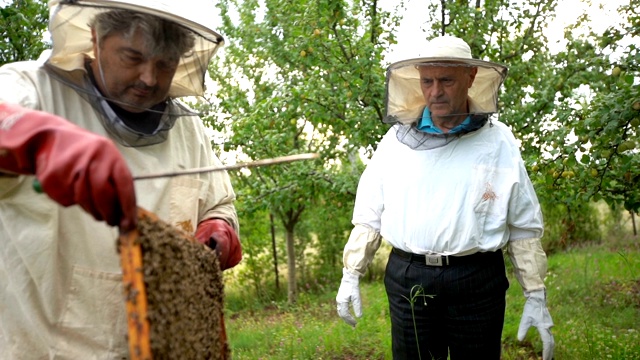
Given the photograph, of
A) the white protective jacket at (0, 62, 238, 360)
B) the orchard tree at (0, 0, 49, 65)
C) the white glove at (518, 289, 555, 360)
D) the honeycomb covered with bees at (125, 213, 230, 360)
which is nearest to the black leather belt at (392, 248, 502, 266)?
the white glove at (518, 289, 555, 360)

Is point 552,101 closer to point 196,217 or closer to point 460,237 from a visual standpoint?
point 460,237

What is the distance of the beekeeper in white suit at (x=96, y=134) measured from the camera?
5.80 ft

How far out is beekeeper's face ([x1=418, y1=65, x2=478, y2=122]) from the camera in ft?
10.2

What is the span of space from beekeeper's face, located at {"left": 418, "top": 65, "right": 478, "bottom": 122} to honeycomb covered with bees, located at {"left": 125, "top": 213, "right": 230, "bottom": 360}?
1.59m

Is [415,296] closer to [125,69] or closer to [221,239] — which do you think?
[221,239]

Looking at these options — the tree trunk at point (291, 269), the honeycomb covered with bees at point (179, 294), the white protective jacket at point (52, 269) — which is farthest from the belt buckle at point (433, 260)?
the tree trunk at point (291, 269)

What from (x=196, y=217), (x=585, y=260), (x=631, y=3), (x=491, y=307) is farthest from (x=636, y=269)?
(x=196, y=217)

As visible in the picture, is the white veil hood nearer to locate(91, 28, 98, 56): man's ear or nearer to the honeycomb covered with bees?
locate(91, 28, 98, 56): man's ear

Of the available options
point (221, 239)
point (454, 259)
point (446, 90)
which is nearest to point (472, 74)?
point (446, 90)

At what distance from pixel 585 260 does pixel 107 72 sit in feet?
26.0

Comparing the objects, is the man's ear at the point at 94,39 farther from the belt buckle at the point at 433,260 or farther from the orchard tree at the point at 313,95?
the orchard tree at the point at 313,95

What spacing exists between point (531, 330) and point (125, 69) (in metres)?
4.31

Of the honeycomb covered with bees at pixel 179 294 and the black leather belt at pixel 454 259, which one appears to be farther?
the black leather belt at pixel 454 259

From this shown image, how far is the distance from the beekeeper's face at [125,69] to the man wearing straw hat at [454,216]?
1.49 m
